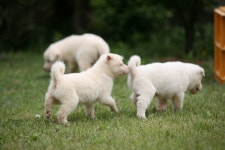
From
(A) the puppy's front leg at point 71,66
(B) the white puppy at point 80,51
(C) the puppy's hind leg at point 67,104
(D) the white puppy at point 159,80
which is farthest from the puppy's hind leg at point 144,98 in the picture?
(A) the puppy's front leg at point 71,66

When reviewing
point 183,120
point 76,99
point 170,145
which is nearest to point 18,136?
point 76,99

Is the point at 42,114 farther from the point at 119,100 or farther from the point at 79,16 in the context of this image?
the point at 79,16

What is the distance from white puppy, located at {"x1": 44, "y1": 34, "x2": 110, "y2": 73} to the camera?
9500 millimetres

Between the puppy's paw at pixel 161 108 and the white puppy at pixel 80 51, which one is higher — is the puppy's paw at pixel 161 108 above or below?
below

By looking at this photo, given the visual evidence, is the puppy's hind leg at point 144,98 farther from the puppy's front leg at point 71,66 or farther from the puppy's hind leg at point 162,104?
the puppy's front leg at point 71,66

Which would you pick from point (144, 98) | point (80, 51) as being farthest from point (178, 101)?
point (80, 51)

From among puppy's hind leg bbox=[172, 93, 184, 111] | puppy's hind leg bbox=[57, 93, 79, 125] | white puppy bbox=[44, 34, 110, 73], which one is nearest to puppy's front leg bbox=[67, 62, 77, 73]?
white puppy bbox=[44, 34, 110, 73]

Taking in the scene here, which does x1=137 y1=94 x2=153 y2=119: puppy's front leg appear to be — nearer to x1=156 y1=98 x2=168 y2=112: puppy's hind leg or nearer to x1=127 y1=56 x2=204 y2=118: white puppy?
x1=127 y1=56 x2=204 y2=118: white puppy

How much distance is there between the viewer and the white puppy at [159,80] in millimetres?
5918

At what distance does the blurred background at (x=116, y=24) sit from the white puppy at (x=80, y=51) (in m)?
4.15

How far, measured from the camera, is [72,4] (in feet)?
64.1

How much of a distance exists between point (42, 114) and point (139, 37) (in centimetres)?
1087

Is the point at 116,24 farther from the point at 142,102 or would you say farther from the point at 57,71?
the point at 57,71

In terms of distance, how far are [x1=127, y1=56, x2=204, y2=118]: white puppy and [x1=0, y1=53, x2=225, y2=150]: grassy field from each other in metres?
0.31
